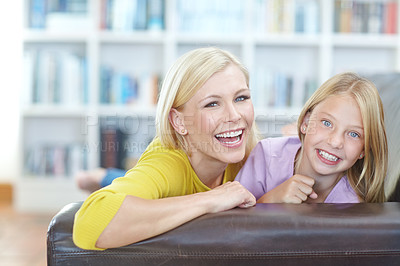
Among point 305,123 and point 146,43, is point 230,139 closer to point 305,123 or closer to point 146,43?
point 305,123

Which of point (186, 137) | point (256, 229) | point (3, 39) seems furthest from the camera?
point (3, 39)

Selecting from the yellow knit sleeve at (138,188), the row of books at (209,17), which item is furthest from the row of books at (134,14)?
the yellow knit sleeve at (138,188)

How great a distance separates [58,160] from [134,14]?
1.12 metres

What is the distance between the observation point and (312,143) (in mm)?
1364

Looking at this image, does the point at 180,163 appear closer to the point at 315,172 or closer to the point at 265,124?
the point at 315,172

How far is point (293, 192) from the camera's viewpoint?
1.26 metres

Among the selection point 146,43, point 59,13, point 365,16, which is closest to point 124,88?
point 146,43

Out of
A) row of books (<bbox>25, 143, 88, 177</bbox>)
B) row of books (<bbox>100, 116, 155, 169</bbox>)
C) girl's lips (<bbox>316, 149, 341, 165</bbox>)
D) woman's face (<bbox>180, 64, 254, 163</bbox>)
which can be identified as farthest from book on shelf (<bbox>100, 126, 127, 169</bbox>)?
girl's lips (<bbox>316, 149, 341, 165</bbox>)

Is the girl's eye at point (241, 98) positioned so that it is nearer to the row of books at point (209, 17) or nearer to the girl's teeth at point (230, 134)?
the girl's teeth at point (230, 134)

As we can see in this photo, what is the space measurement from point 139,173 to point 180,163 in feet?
0.72

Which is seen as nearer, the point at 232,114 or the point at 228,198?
the point at 228,198

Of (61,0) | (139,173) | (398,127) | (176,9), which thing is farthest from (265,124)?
(139,173)

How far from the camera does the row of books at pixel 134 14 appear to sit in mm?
3182

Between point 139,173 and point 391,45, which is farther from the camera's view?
point 391,45
